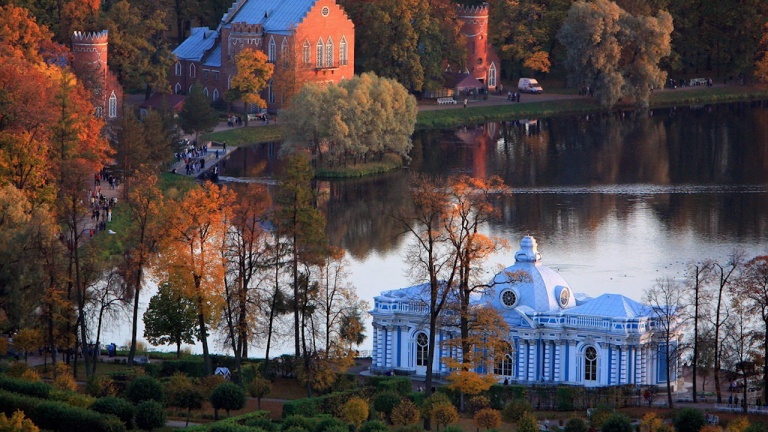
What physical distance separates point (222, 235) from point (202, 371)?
14.2 ft

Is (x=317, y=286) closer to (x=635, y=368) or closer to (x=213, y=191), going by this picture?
(x=213, y=191)

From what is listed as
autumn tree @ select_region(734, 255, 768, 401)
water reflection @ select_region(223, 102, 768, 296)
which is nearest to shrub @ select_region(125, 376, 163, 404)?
autumn tree @ select_region(734, 255, 768, 401)

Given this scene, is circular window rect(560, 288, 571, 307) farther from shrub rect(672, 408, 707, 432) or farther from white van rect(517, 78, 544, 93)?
white van rect(517, 78, 544, 93)

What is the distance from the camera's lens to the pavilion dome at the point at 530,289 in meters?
63.5

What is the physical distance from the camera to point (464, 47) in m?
126

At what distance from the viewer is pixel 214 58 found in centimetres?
12000

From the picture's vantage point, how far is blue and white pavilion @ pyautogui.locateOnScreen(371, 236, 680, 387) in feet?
204

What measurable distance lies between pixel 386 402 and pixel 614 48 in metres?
68.3

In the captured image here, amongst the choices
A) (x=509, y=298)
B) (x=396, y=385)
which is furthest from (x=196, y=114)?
(x=396, y=385)

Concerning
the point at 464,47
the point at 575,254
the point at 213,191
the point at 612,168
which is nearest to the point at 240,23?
the point at 464,47

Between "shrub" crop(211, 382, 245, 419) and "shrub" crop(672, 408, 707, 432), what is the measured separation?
11.9 meters

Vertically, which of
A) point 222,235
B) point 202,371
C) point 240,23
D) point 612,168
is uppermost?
point 240,23

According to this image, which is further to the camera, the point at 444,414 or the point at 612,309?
the point at 612,309

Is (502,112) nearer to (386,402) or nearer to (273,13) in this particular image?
(273,13)
